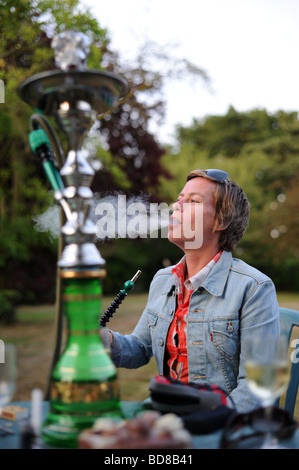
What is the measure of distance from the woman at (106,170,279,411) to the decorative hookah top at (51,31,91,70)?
1027mm

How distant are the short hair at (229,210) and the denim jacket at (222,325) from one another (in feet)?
0.63

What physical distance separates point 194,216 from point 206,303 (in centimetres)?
40

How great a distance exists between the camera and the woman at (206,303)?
1799 millimetres

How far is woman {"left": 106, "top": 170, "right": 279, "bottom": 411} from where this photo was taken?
1.80 metres

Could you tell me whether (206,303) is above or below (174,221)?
below

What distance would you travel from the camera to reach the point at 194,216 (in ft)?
6.77

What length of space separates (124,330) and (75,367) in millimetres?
8598

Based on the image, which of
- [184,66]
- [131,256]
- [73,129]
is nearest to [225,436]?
[73,129]

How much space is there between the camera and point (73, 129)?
43.8 inches

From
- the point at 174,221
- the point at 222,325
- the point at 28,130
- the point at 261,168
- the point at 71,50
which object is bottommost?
the point at 222,325

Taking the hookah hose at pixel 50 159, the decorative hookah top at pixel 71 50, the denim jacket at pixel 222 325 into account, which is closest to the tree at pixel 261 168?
the denim jacket at pixel 222 325

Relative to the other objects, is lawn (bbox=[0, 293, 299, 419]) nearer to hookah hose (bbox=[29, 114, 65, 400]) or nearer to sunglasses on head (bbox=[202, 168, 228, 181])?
sunglasses on head (bbox=[202, 168, 228, 181])

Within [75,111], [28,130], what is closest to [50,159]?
[75,111]

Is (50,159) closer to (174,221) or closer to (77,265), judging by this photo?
(77,265)
